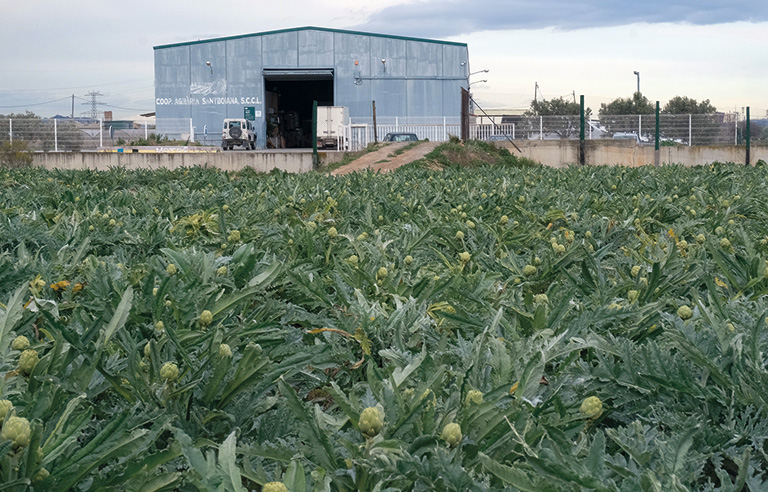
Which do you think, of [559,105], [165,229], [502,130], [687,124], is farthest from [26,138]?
[559,105]

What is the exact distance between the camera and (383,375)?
173 cm

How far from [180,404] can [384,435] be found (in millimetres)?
537

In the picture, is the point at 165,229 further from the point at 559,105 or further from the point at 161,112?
the point at 559,105

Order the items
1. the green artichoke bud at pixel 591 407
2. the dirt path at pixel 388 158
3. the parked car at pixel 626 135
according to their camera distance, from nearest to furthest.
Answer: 1. the green artichoke bud at pixel 591 407
2. the dirt path at pixel 388 158
3. the parked car at pixel 626 135

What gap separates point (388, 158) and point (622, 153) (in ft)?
30.5

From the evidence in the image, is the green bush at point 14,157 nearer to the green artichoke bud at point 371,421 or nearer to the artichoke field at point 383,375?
A: the artichoke field at point 383,375

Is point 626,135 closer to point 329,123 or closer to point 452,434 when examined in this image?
point 329,123

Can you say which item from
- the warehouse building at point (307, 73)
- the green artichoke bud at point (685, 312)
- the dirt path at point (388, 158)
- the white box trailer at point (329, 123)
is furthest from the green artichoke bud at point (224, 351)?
the warehouse building at point (307, 73)

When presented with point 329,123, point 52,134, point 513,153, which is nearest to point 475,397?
point 513,153

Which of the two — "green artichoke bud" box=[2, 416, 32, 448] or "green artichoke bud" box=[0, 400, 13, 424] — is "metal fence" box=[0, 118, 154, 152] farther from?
"green artichoke bud" box=[2, 416, 32, 448]

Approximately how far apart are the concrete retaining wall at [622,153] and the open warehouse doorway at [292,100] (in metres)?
25.3

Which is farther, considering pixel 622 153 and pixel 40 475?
pixel 622 153

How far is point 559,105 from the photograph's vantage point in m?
71.7

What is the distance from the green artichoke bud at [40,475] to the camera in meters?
1.24
